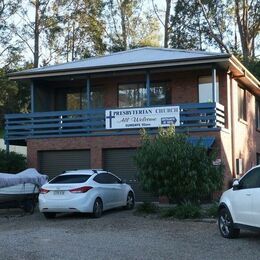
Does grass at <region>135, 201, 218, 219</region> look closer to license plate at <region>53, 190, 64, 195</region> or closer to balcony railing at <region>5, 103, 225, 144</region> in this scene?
license plate at <region>53, 190, 64, 195</region>

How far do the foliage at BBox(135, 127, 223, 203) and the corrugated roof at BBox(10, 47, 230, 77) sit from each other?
5115 mm

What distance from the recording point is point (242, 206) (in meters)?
12.2

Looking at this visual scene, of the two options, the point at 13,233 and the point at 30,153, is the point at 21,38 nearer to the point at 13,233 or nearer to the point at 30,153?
the point at 30,153

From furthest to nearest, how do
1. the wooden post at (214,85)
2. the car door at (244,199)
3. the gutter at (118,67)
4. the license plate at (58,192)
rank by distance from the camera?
the wooden post at (214,85) → the gutter at (118,67) → the license plate at (58,192) → the car door at (244,199)

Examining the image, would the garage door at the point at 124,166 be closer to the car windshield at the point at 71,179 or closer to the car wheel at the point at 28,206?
the car wheel at the point at 28,206

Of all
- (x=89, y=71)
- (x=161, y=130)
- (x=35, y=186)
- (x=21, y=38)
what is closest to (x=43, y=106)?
(x=89, y=71)

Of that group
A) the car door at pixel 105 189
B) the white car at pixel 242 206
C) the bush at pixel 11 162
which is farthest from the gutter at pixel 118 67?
the white car at pixel 242 206

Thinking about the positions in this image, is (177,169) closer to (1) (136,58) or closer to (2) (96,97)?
(1) (136,58)

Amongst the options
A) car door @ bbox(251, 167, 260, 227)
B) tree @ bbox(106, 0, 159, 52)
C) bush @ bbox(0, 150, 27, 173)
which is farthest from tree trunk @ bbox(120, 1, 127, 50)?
car door @ bbox(251, 167, 260, 227)

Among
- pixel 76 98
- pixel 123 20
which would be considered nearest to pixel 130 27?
pixel 123 20

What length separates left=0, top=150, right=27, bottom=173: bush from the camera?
24153 millimetres

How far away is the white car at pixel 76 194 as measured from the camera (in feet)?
58.2

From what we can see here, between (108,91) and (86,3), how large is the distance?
27.7m

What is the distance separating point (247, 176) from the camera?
12.4 metres
